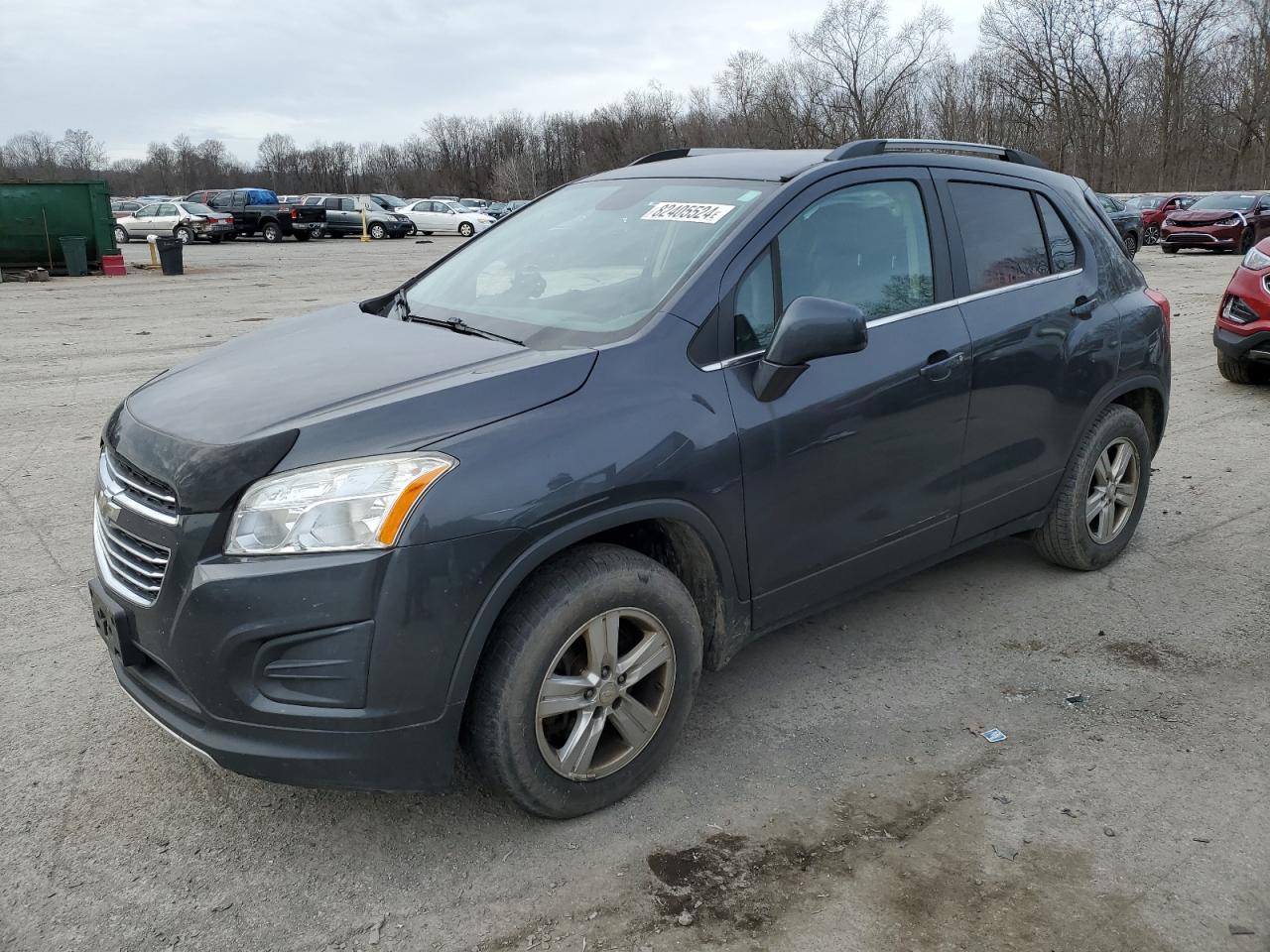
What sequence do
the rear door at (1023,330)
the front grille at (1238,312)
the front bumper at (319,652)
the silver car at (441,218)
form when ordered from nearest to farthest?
the front bumper at (319,652) → the rear door at (1023,330) → the front grille at (1238,312) → the silver car at (441,218)

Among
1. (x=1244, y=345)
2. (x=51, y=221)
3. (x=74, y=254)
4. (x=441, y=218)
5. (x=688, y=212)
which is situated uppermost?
(x=441, y=218)

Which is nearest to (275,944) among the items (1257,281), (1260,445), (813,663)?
(813,663)

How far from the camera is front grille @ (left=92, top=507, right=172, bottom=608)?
2604 millimetres

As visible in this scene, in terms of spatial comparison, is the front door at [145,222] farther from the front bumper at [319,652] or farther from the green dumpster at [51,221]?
the front bumper at [319,652]

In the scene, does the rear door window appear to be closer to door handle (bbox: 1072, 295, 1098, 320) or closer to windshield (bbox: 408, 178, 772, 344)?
door handle (bbox: 1072, 295, 1098, 320)

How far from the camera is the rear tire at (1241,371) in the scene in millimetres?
8797

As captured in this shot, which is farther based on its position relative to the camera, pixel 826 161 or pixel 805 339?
pixel 826 161

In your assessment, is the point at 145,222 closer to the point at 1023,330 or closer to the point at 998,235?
the point at 998,235

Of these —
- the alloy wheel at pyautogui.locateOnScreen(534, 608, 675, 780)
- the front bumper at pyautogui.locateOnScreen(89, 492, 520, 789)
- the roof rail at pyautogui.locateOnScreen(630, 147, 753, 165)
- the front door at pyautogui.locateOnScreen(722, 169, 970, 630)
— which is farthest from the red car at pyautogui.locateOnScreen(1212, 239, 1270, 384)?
the front bumper at pyautogui.locateOnScreen(89, 492, 520, 789)

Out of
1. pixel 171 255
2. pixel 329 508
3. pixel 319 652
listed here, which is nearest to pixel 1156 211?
pixel 171 255

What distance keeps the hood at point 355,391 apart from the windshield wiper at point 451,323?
0.05 m

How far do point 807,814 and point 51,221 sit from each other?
2447 cm

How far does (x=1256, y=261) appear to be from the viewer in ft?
26.9

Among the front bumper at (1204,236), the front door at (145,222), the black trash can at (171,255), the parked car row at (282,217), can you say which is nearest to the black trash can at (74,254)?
the black trash can at (171,255)
